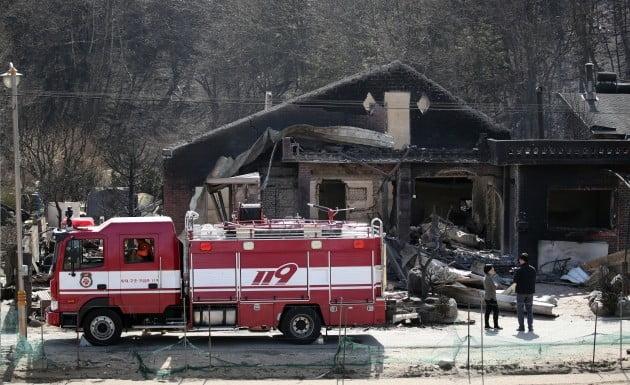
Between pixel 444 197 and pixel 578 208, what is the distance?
6.72 metres

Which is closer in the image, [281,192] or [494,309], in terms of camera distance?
[494,309]

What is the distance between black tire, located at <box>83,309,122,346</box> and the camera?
20922mm

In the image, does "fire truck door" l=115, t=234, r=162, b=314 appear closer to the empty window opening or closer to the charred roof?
the charred roof

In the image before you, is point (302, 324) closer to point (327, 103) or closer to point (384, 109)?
point (327, 103)

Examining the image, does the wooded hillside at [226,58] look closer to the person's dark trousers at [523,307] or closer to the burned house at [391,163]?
the burned house at [391,163]

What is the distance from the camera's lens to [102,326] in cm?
2098

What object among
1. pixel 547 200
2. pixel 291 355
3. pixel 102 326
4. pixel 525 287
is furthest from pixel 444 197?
pixel 102 326

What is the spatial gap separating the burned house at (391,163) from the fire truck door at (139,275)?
12.0 metres

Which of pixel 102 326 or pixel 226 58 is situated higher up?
pixel 226 58

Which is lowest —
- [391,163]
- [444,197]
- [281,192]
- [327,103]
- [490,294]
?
[490,294]

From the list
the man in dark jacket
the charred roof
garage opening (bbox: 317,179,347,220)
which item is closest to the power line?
the charred roof

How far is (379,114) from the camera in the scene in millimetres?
36344

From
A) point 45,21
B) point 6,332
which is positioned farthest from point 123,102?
point 6,332

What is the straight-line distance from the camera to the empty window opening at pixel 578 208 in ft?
116
